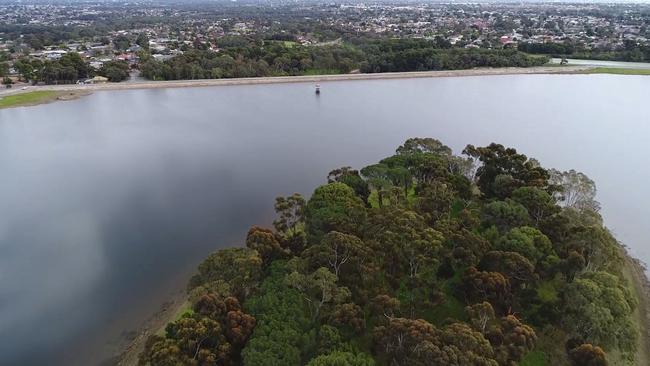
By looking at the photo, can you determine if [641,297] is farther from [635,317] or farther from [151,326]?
[151,326]

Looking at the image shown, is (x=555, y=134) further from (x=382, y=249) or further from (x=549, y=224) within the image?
(x=382, y=249)

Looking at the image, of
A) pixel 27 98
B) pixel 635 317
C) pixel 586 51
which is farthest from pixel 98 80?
pixel 586 51

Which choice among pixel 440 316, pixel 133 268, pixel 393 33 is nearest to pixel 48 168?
pixel 133 268

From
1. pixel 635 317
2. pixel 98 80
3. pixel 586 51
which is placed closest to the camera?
pixel 635 317

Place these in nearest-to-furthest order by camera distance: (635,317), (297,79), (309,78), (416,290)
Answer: (416,290) → (635,317) → (297,79) → (309,78)

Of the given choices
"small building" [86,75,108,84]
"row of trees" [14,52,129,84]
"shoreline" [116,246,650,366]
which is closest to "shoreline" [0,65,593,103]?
"small building" [86,75,108,84]

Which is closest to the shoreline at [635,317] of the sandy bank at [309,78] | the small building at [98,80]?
the sandy bank at [309,78]
